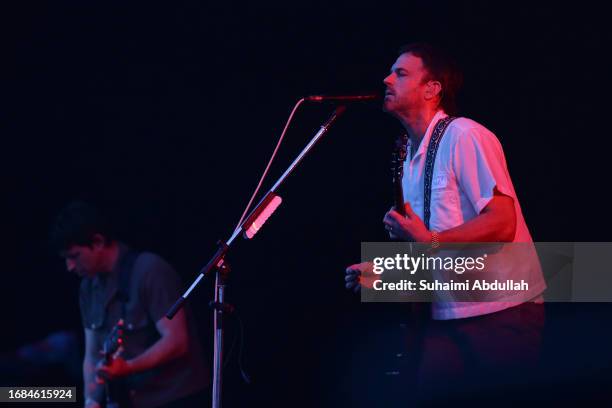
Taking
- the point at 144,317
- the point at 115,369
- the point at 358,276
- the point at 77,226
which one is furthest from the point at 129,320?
the point at 358,276

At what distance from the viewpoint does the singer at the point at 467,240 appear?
279cm

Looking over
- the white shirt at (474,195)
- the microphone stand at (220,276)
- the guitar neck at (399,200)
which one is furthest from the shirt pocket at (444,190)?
the microphone stand at (220,276)

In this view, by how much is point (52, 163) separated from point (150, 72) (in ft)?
2.37

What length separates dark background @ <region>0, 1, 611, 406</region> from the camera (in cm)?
351

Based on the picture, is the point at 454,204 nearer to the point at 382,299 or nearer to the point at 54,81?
the point at 382,299

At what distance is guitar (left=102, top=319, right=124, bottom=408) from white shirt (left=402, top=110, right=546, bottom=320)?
5.04ft

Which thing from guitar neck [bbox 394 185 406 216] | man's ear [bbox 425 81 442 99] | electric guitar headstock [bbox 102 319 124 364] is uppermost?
man's ear [bbox 425 81 442 99]

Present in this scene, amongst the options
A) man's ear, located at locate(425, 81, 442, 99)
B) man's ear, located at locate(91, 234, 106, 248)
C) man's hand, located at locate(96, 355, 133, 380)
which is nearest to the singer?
man's ear, located at locate(425, 81, 442, 99)

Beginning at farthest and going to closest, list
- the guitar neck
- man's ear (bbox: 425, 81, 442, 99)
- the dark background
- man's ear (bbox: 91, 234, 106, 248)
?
man's ear (bbox: 91, 234, 106, 248), the dark background, man's ear (bbox: 425, 81, 442, 99), the guitar neck

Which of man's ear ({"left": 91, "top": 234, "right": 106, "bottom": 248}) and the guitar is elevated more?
man's ear ({"left": 91, "top": 234, "right": 106, "bottom": 248})

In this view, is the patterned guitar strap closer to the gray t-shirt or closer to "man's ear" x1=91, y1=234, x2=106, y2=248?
the gray t-shirt

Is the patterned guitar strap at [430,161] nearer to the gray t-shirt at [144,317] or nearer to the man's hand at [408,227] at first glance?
the man's hand at [408,227]

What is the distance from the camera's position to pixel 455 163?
9.60ft

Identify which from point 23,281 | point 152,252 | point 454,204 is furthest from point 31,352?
point 454,204
